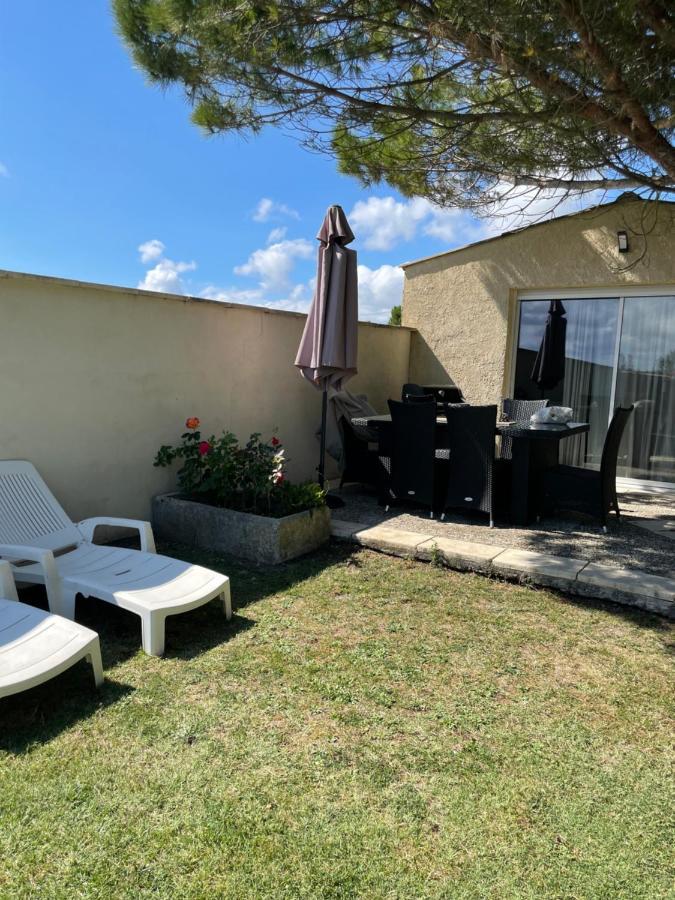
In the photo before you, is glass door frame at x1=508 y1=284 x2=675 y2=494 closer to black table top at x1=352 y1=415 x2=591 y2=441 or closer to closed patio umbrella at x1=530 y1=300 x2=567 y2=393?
closed patio umbrella at x1=530 y1=300 x2=567 y2=393

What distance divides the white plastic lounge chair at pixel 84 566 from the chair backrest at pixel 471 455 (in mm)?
2699

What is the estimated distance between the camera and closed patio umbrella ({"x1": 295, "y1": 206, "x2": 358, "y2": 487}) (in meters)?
5.43

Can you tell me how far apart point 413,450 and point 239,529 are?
6.36ft

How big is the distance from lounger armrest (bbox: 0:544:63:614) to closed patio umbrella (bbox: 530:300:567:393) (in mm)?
6506

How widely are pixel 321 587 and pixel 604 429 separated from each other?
198 inches

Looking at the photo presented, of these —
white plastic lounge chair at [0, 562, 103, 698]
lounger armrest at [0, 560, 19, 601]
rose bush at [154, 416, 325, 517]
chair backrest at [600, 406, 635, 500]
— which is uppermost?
chair backrest at [600, 406, 635, 500]

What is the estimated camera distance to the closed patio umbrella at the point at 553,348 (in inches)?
303

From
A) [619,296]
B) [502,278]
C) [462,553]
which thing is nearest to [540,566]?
[462,553]

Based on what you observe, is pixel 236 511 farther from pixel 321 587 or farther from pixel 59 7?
pixel 59 7

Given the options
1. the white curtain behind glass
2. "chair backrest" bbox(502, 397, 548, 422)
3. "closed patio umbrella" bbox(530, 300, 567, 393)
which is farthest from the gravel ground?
"closed patio umbrella" bbox(530, 300, 567, 393)

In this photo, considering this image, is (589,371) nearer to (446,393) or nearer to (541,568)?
(446,393)

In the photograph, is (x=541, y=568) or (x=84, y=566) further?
(x=541, y=568)

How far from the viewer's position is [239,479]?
5008 millimetres

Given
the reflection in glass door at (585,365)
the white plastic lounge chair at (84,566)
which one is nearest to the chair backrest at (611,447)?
the reflection in glass door at (585,365)
